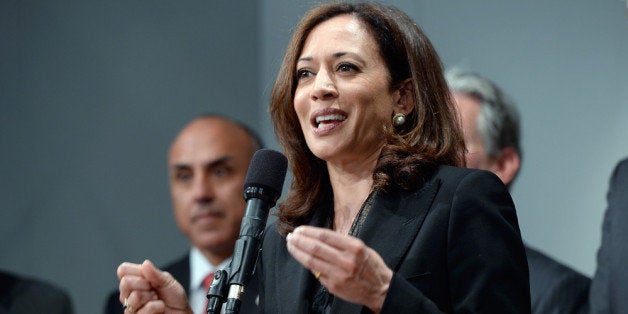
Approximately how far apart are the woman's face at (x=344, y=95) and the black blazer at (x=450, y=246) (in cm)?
15

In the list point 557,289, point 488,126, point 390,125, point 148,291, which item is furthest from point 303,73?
point 488,126

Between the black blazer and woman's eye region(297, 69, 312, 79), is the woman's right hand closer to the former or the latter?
the black blazer

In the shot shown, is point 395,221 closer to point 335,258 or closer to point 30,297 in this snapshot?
point 335,258

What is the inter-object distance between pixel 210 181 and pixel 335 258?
2.19 m

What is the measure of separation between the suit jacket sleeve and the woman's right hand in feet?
1.65

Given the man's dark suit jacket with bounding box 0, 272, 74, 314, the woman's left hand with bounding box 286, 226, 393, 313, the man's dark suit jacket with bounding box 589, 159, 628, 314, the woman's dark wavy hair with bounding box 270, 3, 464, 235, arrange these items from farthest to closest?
the man's dark suit jacket with bounding box 0, 272, 74, 314 → the man's dark suit jacket with bounding box 589, 159, 628, 314 → the woman's dark wavy hair with bounding box 270, 3, 464, 235 → the woman's left hand with bounding box 286, 226, 393, 313

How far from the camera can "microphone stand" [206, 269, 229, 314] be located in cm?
183

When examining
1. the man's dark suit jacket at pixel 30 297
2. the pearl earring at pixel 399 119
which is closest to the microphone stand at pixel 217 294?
the pearl earring at pixel 399 119

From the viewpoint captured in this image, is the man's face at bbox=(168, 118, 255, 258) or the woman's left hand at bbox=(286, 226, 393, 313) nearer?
the woman's left hand at bbox=(286, 226, 393, 313)

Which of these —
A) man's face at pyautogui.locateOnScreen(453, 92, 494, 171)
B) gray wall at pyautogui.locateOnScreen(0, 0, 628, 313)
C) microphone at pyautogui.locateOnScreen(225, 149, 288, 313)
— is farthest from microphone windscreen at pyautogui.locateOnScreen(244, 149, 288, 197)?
gray wall at pyautogui.locateOnScreen(0, 0, 628, 313)

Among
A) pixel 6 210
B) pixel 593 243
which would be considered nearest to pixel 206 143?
pixel 6 210

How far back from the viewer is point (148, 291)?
212cm

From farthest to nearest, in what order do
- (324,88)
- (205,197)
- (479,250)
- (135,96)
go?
(135,96) < (205,197) < (324,88) < (479,250)

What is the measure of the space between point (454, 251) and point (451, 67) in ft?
6.63
